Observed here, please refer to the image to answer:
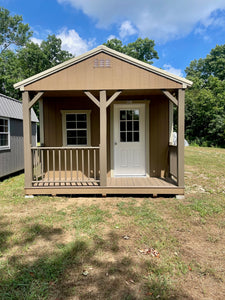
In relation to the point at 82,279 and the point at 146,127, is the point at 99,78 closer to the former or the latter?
the point at 146,127

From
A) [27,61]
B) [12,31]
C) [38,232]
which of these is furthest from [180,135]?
[12,31]

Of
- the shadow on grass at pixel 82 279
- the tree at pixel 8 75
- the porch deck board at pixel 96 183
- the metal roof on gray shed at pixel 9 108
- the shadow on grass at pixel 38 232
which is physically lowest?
the shadow on grass at pixel 82 279

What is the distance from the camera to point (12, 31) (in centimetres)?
2797

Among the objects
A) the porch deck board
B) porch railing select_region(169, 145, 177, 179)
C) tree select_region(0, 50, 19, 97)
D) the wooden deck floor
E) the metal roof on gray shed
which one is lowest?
the wooden deck floor

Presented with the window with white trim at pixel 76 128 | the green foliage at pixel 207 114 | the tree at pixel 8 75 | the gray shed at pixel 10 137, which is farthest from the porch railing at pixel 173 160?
the tree at pixel 8 75

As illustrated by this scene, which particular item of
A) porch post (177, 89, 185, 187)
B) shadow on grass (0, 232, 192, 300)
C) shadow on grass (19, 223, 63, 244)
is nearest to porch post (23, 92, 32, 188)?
shadow on grass (19, 223, 63, 244)

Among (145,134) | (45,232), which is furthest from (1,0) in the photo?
(45,232)

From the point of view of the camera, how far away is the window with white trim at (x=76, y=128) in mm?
5898

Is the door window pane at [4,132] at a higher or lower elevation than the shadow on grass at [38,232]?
higher

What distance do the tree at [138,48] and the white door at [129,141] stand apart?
25588 mm

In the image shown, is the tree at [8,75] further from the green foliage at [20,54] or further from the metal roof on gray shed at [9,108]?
the metal roof on gray shed at [9,108]

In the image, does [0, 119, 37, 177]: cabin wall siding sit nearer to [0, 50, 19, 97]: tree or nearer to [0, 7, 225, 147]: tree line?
[0, 7, 225, 147]: tree line

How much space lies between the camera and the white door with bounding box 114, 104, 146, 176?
230 inches

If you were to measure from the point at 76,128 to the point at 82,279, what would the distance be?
4.48 meters
